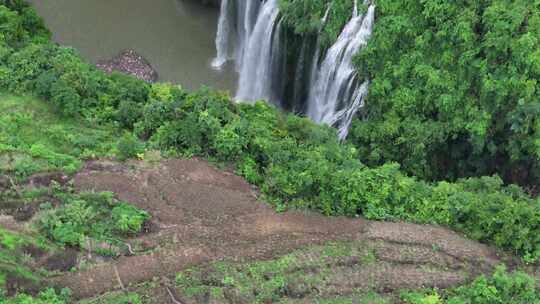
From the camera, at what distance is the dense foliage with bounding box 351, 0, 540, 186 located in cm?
1561

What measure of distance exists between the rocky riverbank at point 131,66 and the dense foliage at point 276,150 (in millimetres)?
4192

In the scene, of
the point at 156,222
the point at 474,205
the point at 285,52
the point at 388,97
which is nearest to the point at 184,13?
the point at 285,52

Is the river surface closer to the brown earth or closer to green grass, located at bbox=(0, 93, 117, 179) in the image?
green grass, located at bbox=(0, 93, 117, 179)

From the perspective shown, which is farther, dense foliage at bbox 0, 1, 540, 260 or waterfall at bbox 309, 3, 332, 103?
waterfall at bbox 309, 3, 332, 103

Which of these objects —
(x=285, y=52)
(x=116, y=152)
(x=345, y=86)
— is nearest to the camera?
(x=116, y=152)

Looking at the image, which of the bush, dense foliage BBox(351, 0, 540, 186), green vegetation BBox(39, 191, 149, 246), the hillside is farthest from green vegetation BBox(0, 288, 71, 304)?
dense foliage BBox(351, 0, 540, 186)

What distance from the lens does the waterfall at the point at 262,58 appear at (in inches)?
798

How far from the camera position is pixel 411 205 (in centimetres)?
→ 1426

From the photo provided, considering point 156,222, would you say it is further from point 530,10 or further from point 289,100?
point 530,10

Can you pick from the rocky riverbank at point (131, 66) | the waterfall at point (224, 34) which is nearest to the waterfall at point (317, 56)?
the waterfall at point (224, 34)

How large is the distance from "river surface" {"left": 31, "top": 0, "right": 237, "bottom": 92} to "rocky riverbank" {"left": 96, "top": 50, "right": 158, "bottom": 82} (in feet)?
0.84

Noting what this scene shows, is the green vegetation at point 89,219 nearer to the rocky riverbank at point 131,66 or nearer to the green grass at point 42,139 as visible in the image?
the green grass at point 42,139

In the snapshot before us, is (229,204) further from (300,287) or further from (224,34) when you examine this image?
(224,34)

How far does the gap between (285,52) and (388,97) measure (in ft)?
14.6
